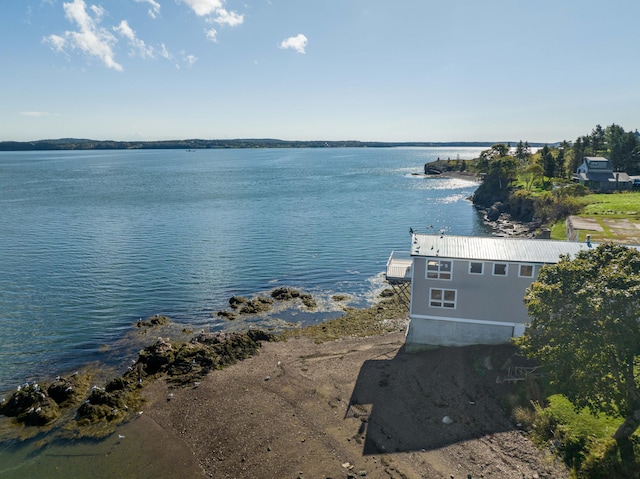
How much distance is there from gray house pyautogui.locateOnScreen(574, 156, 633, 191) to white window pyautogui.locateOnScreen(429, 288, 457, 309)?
69095mm

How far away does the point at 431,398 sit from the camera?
78.7ft

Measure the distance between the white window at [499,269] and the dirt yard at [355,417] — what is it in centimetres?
492

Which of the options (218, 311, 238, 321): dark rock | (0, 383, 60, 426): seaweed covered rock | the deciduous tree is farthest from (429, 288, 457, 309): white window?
(0, 383, 60, 426): seaweed covered rock

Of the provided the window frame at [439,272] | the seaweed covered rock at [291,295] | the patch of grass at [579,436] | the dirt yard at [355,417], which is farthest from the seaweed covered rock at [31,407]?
the patch of grass at [579,436]

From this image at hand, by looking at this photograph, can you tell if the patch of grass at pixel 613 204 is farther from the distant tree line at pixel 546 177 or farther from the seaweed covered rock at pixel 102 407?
the seaweed covered rock at pixel 102 407

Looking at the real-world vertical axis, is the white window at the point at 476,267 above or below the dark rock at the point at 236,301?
above

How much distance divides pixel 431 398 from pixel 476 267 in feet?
28.0

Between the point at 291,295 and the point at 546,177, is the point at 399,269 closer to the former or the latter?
the point at 291,295

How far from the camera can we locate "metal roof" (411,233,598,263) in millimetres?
26188

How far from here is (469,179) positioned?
161m

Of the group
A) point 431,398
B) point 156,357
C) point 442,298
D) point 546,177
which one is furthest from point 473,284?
point 546,177

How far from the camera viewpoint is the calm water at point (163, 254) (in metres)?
35.5

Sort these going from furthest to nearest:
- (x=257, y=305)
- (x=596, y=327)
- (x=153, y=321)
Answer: (x=257, y=305) → (x=153, y=321) → (x=596, y=327)

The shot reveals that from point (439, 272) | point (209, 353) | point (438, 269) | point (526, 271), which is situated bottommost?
point (209, 353)
